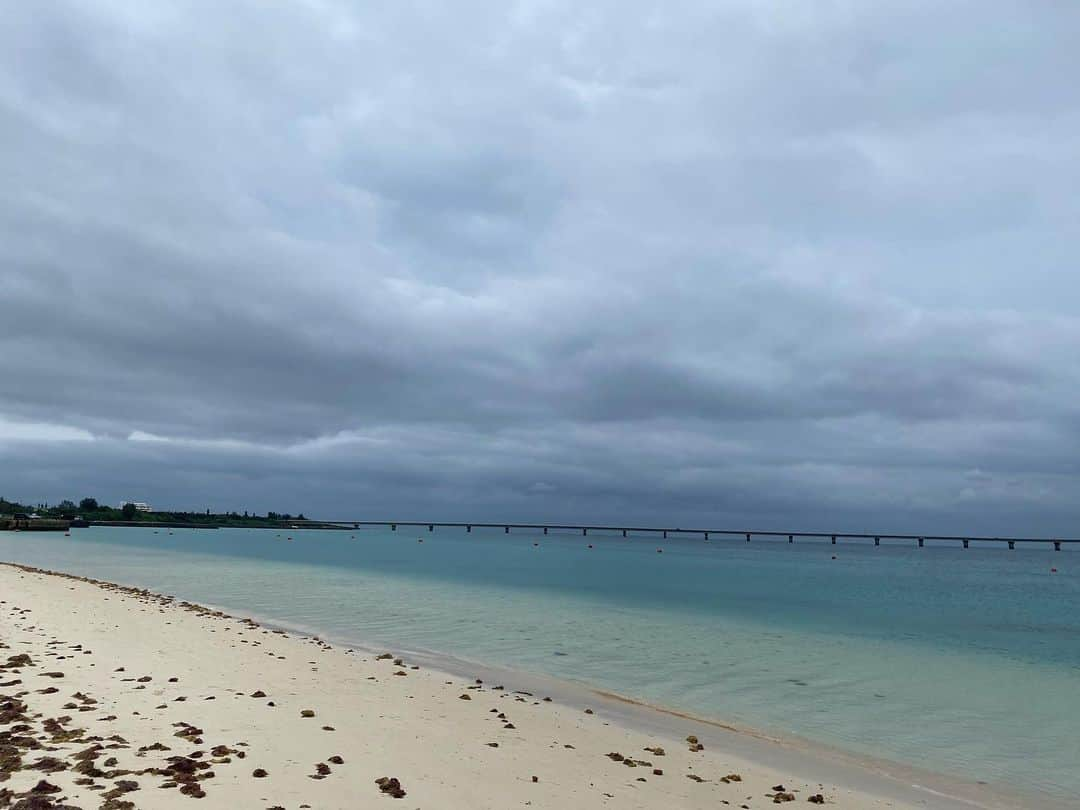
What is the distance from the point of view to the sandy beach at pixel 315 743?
898 cm

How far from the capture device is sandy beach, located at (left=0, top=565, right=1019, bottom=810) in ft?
29.5

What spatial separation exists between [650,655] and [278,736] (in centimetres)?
1945

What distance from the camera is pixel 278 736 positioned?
11.5m

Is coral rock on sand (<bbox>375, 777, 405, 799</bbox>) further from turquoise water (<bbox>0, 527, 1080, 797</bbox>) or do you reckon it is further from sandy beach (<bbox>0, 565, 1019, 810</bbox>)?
turquoise water (<bbox>0, 527, 1080, 797</bbox>)

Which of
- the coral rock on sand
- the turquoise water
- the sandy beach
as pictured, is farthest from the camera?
the turquoise water

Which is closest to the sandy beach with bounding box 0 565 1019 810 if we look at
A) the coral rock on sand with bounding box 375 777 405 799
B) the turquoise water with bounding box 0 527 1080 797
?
the coral rock on sand with bounding box 375 777 405 799

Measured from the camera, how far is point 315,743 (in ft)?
37.2

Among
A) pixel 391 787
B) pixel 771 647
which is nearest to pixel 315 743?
pixel 391 787

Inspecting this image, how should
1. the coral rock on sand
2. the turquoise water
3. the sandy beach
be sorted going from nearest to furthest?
the sandy beach → the coral rock on sand → the turquoise water

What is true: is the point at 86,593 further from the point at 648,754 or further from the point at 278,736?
the point at 648,754

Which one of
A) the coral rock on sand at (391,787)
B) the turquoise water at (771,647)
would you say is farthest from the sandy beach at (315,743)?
the turquoise water at (771,647)

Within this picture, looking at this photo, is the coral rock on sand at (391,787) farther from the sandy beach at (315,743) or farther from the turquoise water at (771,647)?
the turquoise water at (771,647)

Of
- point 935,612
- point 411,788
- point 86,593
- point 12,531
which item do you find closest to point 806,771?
point 411,788

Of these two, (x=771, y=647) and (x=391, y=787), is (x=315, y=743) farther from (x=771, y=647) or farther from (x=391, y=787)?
(x=771, y=647)
